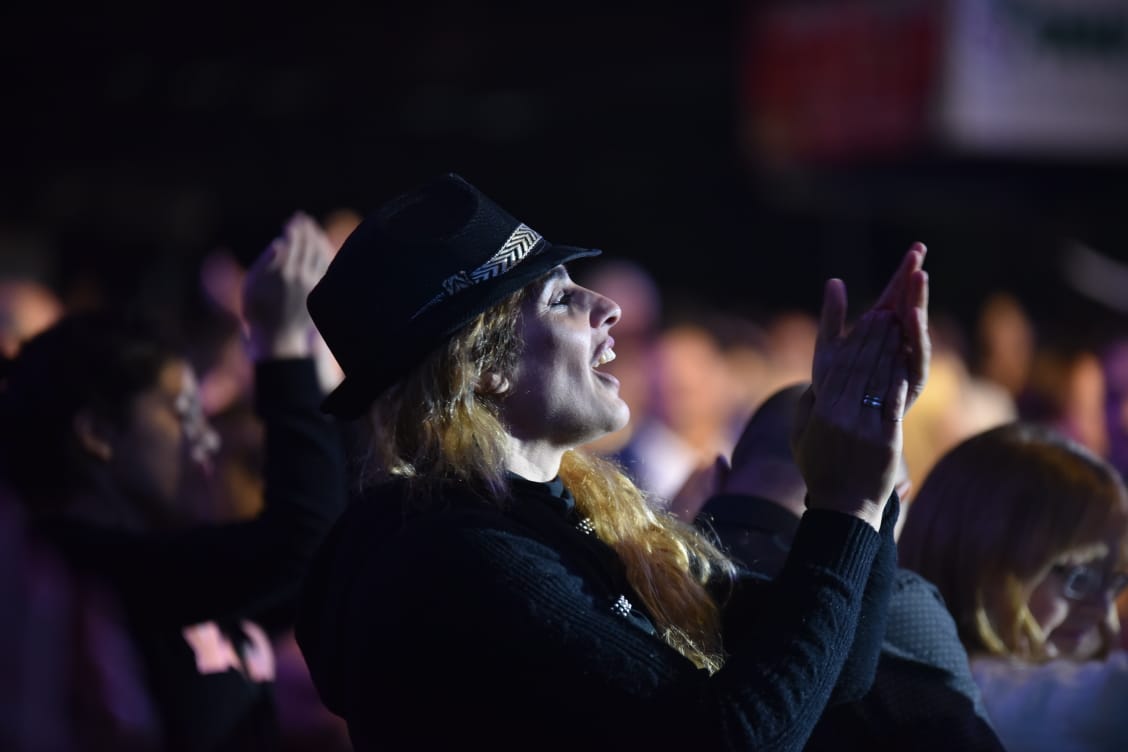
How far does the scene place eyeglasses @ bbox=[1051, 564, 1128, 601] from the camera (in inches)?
96.2

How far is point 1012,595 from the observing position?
7.87 feet

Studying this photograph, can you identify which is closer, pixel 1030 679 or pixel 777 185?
pixel 1030 679

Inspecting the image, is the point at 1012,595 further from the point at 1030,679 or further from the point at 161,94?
the point at 161,94

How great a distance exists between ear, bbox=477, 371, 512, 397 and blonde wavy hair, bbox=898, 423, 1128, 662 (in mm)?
1015

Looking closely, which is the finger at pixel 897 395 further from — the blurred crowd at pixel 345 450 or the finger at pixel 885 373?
the blurred crowd at pixel 345 450

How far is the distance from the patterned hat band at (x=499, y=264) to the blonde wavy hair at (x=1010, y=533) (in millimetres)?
1038

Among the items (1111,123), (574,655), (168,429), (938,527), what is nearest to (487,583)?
(574,655)

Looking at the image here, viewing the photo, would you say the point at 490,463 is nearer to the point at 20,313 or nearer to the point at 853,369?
the point at 853,369

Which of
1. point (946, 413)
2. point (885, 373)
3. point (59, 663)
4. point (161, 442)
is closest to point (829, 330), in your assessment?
point (885, 373)

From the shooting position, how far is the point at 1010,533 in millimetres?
2396

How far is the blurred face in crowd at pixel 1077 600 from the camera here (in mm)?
2438

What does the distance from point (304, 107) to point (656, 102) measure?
3188 mm

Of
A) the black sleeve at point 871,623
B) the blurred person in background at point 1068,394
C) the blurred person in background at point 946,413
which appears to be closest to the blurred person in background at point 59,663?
the black sleeve at point 871,623

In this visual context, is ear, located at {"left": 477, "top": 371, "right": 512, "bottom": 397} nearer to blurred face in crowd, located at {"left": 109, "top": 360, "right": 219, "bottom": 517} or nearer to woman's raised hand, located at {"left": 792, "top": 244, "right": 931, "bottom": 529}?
woman's raised hand, located at {"left": 792, "top": 244, "right": 931, "bottom": 529}
